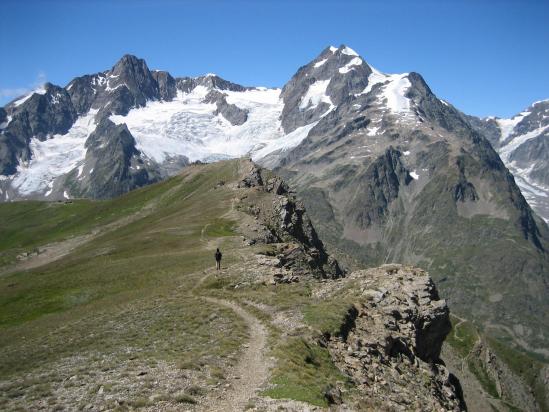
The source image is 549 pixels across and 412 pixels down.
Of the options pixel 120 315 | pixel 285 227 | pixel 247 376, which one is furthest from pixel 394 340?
pixel 285 227

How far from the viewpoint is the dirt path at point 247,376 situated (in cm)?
2845

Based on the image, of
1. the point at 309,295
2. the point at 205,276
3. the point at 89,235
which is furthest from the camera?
the point at 89,235

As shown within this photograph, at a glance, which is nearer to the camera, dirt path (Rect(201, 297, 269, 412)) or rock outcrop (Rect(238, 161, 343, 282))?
dirt path (Rect(201, 297, 269, 412))

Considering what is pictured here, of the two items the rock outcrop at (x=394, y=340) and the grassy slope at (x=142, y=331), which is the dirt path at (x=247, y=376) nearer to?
the grassy slope at (x=142, y=331)

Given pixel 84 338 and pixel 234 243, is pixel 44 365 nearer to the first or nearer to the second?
pixel 84 338

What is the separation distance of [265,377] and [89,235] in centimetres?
14454

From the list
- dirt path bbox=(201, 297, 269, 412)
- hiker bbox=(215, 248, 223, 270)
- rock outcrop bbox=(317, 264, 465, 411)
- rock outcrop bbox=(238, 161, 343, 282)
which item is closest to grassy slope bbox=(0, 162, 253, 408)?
dirt path bbox=(201, 297, 269, 412)

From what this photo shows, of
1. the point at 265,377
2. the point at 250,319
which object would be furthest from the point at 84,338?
the point at 265,377

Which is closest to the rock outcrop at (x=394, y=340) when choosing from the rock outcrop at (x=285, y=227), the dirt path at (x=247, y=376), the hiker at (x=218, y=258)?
the dirt path at (x=247, y=376)

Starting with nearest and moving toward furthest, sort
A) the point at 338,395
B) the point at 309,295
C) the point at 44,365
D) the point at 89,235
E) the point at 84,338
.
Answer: the point at 338,395 → the point at 44,365 → the point at 84,338 → the point at 309,295 → the point at 89,235

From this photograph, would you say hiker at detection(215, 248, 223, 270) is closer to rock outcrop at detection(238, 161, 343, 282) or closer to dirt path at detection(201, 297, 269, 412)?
rock outcrop at detection(238, 161, 343, 282)

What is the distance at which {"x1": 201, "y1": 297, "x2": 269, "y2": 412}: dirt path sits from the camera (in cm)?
2845

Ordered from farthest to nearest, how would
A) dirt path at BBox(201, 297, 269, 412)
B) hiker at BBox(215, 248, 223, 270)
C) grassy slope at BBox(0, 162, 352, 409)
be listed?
hiker at BBox(215, 248, 223, 270) < grassy slope at BBox(0, 162, 352, 409) < dirt path at BBox(201, 297, 269, 412)

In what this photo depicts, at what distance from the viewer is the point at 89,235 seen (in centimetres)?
16475
